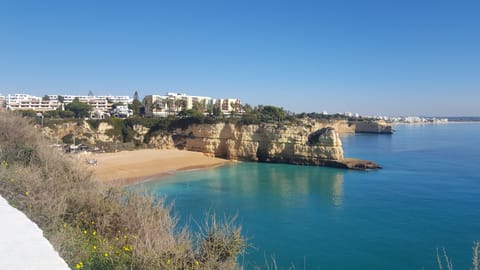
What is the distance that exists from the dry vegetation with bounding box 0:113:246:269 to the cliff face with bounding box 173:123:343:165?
32.1 meters

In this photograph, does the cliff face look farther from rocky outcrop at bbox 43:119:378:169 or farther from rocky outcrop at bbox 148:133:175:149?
rocky outcrop at bbox 148:133:175:149

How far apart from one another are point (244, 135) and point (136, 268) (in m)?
37.1

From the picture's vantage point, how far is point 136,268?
14.1 feet

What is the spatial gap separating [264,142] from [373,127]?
227ft

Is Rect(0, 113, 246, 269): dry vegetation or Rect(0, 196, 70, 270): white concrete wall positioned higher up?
Rect(0, 196, 70, 270): white concrete wall

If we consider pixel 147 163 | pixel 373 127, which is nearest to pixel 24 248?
pixel 147 163

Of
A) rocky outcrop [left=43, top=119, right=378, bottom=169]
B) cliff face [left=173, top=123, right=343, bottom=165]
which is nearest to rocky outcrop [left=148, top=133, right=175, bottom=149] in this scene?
rocky outcrop [left=43, top=119, right=378, bottom=169]

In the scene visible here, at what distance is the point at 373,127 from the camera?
99000 mm

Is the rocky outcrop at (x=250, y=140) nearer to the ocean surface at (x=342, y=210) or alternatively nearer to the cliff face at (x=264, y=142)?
→ the cliff face at (x=264, y=142)

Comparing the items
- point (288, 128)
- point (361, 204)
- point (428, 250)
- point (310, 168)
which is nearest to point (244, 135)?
point (288, 128)

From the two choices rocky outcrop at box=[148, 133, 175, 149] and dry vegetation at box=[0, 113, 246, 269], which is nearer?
dry vegetation at box=[0, 113, 246, 269]

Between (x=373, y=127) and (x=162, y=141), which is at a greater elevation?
(x=373, y=127)

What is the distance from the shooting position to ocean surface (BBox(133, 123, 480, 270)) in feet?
44.1

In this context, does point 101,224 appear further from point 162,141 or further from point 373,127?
point 373,127
